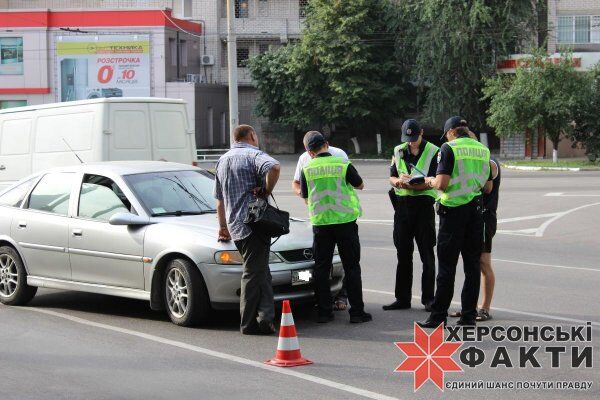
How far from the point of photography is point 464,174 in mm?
9367

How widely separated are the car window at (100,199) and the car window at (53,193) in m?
0.24

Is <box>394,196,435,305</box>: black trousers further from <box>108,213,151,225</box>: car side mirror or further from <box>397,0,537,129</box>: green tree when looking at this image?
<box>397,0,537,129</box>: green tree

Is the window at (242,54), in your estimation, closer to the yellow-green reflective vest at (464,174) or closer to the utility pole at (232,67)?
the utility pole at (232,67)

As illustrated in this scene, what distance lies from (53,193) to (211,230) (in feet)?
7.69

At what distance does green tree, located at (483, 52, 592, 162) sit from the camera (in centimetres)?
4338

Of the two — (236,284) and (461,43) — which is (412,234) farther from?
(461,43)

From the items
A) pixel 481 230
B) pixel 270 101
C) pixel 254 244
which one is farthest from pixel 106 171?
pixel 270 101

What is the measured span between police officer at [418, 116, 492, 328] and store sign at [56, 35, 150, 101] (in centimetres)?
4782

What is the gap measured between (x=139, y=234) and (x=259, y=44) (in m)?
51.9

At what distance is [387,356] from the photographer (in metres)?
8.34

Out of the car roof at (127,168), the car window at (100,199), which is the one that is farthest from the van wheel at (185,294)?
the car roof at (127,168)

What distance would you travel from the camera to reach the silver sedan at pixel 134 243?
9570 mm

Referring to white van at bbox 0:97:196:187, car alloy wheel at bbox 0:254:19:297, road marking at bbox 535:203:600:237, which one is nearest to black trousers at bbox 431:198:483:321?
car alloy wheel at bbox 0:254:19:297


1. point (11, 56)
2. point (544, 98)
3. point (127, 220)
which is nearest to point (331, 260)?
point (127, 220)
